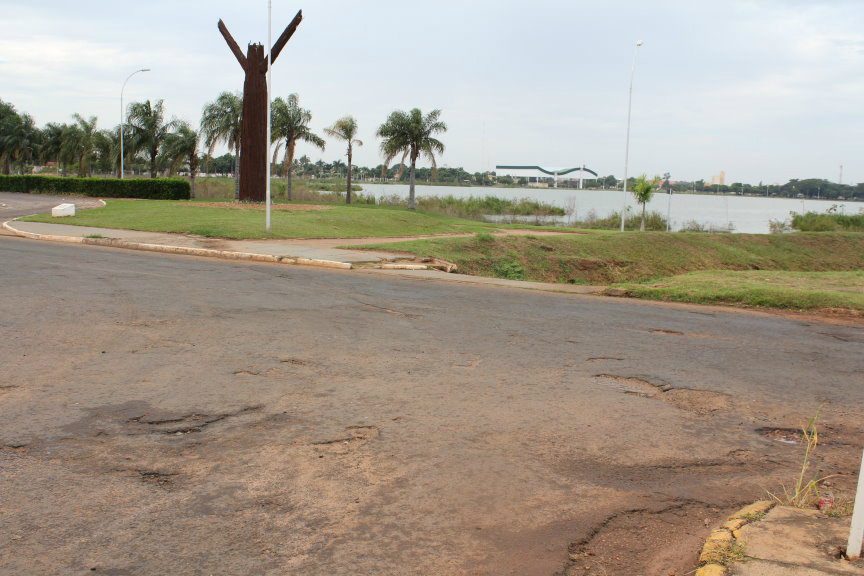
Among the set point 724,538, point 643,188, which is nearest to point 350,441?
point 724,538

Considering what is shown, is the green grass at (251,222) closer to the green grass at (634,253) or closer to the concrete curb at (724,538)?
the green grass at (634,253)

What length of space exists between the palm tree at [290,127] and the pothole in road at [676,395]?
46.3m

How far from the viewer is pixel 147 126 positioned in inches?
2509

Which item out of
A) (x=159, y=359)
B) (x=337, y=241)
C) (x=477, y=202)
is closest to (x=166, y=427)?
(x=159, y=359)

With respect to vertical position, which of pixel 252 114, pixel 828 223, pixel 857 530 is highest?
pixel 252 114

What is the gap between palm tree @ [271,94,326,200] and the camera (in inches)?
2013

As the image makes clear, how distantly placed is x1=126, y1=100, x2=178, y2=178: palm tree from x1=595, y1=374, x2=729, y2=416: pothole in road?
63.4 m

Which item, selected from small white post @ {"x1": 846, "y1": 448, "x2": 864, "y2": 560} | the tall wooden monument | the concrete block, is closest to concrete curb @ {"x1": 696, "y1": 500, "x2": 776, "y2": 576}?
small white post @ {"x1": 846, "y1": 448, "x2": 864, "y2": 560}

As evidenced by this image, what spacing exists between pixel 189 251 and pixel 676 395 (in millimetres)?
15139

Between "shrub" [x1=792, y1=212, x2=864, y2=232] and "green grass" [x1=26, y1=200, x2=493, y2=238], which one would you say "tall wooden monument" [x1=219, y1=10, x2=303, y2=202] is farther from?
"shrub" [x1=792, y1=212, x2=864, y2=232]

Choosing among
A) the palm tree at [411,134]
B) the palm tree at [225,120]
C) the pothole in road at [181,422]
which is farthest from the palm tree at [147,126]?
the pothole in road at [181,422]

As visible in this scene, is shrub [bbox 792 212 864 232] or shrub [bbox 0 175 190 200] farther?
shrub [bbox 792 212 864 232]

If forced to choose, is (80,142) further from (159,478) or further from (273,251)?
(159,478)

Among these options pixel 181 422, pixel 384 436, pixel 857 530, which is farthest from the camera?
pixel 181 422
